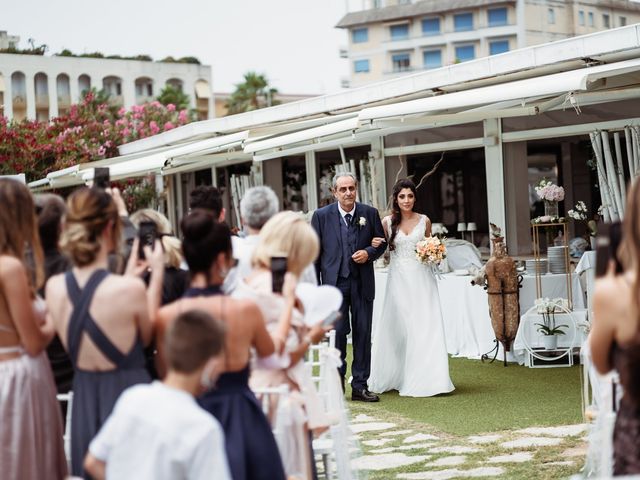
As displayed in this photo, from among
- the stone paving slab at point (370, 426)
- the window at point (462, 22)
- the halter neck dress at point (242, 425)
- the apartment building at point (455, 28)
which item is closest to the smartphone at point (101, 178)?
the halter neck dress at point (242, 425)

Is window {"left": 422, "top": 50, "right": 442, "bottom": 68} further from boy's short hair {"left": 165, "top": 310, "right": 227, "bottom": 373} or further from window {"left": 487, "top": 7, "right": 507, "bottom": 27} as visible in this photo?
boy's short hair {"left": 165, "top": 310, "right": 227, "bottom": 373}

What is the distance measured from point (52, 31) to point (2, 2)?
17135 mm

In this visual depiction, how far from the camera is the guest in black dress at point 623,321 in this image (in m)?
3.63

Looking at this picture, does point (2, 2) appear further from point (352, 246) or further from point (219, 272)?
point (219, 272)

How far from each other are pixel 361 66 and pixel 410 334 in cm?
9931

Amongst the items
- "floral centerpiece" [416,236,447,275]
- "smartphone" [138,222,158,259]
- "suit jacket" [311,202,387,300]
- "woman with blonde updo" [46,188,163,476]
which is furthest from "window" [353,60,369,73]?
"woman with blonde updo" [46,188,163,476]

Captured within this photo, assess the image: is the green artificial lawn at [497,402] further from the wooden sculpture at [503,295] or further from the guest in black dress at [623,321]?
the guest in black dress at [623,321]

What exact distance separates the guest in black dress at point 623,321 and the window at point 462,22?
325 feet

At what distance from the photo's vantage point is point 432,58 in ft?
338

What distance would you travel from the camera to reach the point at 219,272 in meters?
4.29

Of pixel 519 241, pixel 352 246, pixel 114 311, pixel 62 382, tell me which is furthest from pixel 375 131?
pixel 114 311

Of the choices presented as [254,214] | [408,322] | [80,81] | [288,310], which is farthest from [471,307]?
[80,81]

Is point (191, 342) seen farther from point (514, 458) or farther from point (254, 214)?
point (514, 458)

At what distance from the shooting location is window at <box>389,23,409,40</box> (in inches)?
4087
